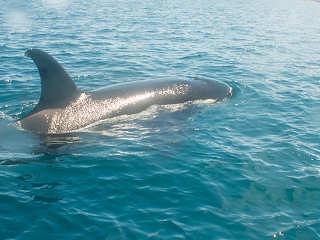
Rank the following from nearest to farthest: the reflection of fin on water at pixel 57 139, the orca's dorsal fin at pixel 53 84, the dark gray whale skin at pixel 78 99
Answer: the reflection of fin on water at pixel 57 139
the orca's dorsal fin at pixel 53 84
the dark gray whale skin at pixel 78 99

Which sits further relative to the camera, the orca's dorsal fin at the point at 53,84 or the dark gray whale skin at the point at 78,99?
the dark gray whale skin at the point at 78,99

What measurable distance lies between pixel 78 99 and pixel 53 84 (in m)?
1.05

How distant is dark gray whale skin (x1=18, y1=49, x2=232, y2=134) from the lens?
1097 cm

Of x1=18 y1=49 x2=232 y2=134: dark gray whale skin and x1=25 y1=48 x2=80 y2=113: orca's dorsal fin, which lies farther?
x1=18 y1=49 x2=232 y2=134: dark gray whale skin

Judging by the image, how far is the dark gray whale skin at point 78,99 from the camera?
36.0ft

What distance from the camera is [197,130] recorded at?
12445 mm

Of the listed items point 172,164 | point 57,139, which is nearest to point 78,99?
point 57,139

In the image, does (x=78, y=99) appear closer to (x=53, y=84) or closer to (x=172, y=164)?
(x=53, y=84)

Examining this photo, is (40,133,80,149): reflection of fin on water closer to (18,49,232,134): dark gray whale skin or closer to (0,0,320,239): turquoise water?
(0,0,320,239): turquoise water

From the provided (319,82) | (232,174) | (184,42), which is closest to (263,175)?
(232,174)

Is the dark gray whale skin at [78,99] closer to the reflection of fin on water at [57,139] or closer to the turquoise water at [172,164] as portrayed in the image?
the reflection of fin on water at [57,139]

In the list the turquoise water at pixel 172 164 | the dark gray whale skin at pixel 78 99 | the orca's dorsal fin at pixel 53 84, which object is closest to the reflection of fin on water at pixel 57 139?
the turquoise water at pixel 172 164

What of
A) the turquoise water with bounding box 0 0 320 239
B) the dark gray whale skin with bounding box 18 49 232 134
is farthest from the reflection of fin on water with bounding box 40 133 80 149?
the dark gray whale skin with bounding box 18 49 232 134

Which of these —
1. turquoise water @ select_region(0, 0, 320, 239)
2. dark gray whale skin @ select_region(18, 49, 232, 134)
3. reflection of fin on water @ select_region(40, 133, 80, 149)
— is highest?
dark gray whale skin @ select_region(18, 49, 232, 134)
